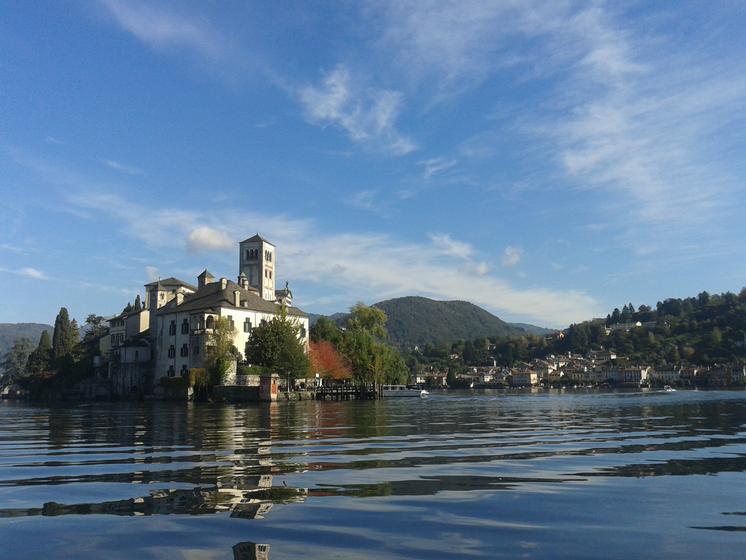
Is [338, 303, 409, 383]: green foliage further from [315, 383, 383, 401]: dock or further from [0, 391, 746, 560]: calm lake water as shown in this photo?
[0, 391, 746, 560]: calm lake water

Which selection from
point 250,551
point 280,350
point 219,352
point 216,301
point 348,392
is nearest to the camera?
point 250,551

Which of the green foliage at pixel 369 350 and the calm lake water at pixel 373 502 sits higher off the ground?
the green foliage at pixel 369 350

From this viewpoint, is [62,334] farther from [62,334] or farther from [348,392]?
[348,392]

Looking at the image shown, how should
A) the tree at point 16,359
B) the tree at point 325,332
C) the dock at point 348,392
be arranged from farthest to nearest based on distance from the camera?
1. the tree at point 16,359
2. the tree at point 325,332
3. the dock at point 348,392

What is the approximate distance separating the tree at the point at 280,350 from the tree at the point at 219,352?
2.81 m

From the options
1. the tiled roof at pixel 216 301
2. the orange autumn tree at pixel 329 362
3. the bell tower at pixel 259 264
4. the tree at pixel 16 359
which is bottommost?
the orange autumn tree at pixel 329 362

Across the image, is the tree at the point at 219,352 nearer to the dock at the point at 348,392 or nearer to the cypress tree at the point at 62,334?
the dock at the point at 348,392

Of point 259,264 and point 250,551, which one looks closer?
point 250,551

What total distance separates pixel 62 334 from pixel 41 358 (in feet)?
33.0

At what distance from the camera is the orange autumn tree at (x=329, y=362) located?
92.2 meters

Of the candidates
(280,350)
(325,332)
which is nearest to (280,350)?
(280,350)

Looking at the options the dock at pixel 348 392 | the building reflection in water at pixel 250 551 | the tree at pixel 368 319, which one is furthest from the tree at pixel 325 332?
the building reflection in water at pixel 250 551

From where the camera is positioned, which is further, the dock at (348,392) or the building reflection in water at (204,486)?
the dock at (348,392)

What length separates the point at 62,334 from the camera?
119 metres
